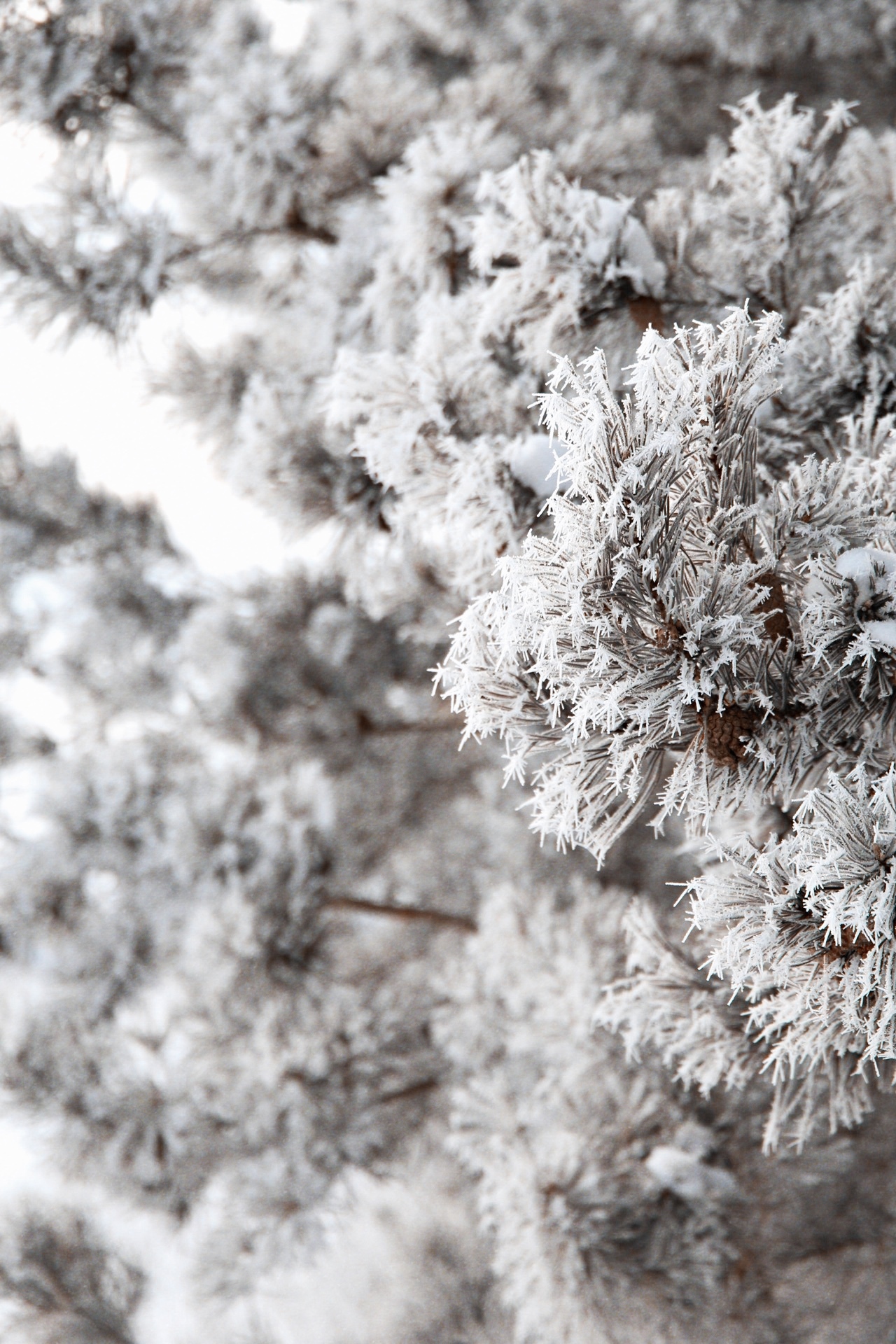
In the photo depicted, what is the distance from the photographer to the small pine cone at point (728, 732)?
17.2 inches

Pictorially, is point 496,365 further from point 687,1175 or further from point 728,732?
point 687,1175

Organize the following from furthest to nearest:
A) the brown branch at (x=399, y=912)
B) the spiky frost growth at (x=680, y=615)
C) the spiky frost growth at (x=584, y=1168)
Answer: the brown branch at (x=399, y=912) → the spiky frost growth at (x=584, y=1168) → the spiky frost growth at (x=680, y=615)

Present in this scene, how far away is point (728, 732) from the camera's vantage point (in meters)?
0.44

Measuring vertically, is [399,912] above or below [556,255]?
below

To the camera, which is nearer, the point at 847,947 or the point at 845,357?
the point at 847,947

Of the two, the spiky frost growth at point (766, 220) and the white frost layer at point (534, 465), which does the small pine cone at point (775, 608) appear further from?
the spiky frost growth at point (766, 220)

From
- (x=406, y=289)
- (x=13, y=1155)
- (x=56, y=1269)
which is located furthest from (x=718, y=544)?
(x=13, y=1155)

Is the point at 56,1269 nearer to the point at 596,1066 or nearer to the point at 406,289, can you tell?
the point at 596,1066

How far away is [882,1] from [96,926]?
5.83ft

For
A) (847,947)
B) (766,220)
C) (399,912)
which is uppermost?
(766,220)

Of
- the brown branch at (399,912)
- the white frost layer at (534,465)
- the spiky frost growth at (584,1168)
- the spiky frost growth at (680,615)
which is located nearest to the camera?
the spiky frost growth at (680,615)

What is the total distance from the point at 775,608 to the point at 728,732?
7cm

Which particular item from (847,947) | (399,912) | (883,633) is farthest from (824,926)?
(399,912)

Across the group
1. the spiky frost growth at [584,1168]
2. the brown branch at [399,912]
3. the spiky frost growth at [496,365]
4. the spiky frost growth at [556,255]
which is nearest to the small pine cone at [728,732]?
the spiky frost growth at [496,365]
